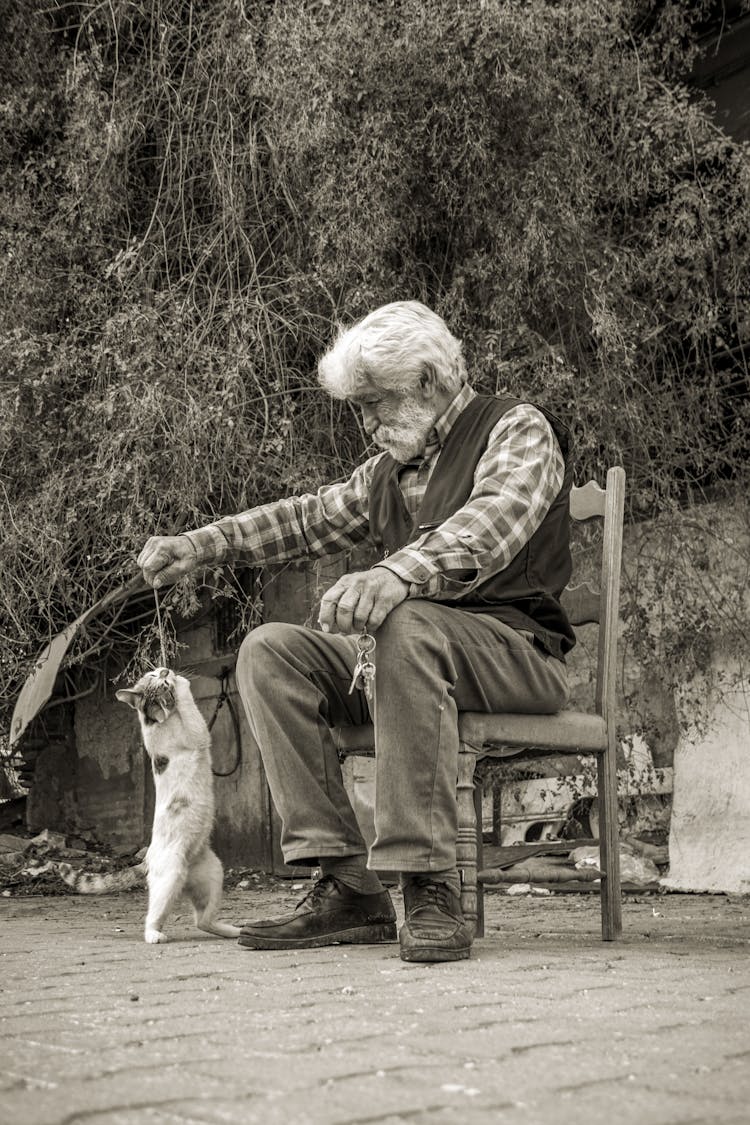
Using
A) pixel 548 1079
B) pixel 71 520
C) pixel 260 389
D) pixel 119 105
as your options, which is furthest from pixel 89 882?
pixel 548 1079

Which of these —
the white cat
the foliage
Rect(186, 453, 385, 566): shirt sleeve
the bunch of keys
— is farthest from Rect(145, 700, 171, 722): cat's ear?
the foliage

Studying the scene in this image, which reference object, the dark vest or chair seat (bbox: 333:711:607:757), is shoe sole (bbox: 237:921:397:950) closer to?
chair seat (bbox: 333:711:607:757)

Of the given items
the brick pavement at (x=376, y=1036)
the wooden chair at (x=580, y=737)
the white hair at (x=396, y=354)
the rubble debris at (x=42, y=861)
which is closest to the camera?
the brick pavement at (x=376, y=1036)

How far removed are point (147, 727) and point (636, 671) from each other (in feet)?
11.0

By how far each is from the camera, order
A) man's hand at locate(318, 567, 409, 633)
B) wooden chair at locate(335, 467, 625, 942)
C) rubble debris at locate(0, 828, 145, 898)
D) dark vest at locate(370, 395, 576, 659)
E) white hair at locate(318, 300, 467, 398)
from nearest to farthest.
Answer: man's hand at locate(318, 567, 409, 633) < wooden chair at locate(335, 467, 625, 942) < dark vest at locate(370, 395, 576, 659) < white hair at locate(318, 300, 467, 398) < rubble debris at locate(0, 828, 145, 898)

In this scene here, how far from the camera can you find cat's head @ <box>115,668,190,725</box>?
4230 mm

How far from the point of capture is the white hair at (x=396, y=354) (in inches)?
144

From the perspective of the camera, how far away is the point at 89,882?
282 inches

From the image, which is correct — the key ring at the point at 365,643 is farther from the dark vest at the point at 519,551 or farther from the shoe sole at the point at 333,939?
the shoe sole at the point at 333,939

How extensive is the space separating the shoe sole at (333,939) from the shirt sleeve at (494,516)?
1007 millimetres

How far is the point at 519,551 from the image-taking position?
135 inches

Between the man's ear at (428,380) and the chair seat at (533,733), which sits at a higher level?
the man's ear at (428,380)

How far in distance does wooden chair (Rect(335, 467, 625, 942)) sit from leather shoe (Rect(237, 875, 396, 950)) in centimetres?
27

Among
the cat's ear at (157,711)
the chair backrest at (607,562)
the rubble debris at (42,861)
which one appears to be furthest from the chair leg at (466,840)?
the rubble debris at (42,861)
